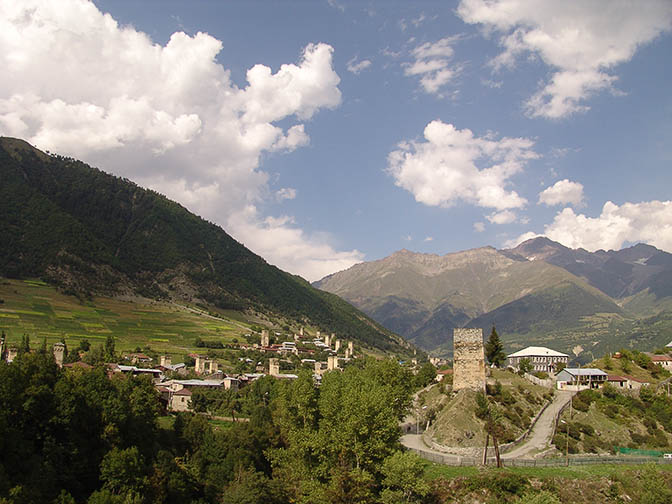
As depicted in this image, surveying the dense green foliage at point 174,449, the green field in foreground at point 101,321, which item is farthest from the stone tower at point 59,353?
the dense green foliage at point 174,449

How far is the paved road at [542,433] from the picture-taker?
45594 millimetres

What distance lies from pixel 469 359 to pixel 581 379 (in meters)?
20.0

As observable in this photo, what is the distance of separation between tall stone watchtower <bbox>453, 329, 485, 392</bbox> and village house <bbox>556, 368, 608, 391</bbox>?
56.9 ft

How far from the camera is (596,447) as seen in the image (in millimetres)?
50000

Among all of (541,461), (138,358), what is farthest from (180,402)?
(541,461)

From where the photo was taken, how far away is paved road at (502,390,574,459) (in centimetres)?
4559

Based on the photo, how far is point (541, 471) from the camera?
133 feet

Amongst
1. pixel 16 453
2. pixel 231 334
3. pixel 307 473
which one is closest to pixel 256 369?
pixel 231 334

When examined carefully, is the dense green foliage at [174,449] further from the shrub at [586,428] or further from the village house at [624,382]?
the village house at [624,382]

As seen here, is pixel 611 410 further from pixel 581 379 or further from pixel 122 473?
pixel 122 473

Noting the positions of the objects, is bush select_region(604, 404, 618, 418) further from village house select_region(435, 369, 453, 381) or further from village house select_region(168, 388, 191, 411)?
village house select_region(168, 388, 191, 411)

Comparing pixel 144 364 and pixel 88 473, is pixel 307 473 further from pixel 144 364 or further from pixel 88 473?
pixel 144 364

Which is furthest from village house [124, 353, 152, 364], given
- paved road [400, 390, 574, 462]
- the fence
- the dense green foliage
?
the fence

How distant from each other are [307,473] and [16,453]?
2045 cm
